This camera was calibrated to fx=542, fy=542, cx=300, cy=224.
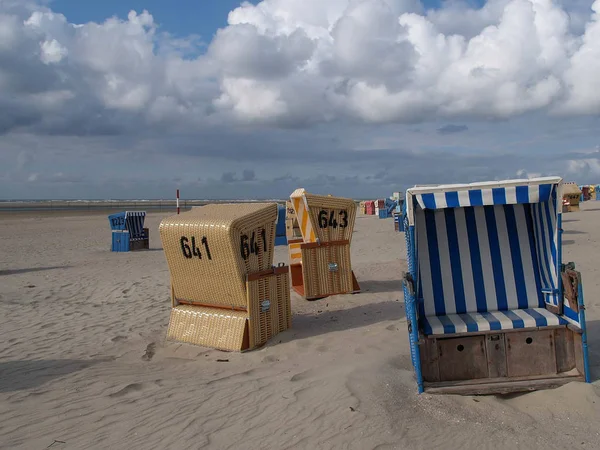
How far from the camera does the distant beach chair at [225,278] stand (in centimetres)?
715

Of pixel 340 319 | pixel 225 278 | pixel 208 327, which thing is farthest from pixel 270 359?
pixel 340 319

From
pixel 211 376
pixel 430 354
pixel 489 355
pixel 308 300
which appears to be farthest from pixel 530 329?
pixel 308 300

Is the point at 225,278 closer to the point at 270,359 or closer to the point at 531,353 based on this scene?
the point at 270,359

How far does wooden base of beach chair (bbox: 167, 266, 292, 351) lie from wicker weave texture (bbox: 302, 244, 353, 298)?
7.10 feet

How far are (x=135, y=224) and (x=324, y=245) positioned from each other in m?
12.6

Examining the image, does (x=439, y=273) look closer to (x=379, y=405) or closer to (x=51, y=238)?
(x=379, y=405)

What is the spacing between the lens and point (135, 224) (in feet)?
68.6

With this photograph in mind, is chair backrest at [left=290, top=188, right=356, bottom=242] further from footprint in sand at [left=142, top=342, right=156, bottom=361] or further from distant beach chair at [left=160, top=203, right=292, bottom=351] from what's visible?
footprint in sand at [left=142, top=342, right=156, bottom=361]

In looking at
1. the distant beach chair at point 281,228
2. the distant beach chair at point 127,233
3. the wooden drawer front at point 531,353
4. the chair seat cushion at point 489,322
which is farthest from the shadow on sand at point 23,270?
the wooden drawer front at point 531,353

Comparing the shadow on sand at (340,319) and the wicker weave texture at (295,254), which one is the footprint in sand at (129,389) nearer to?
the shadow on sand at (340,319)

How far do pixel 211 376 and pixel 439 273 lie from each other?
285 centimetres

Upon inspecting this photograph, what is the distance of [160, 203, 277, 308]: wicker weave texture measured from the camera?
7.09 meters

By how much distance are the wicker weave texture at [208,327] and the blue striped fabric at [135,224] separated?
13448 mm

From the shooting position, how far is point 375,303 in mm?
9766
